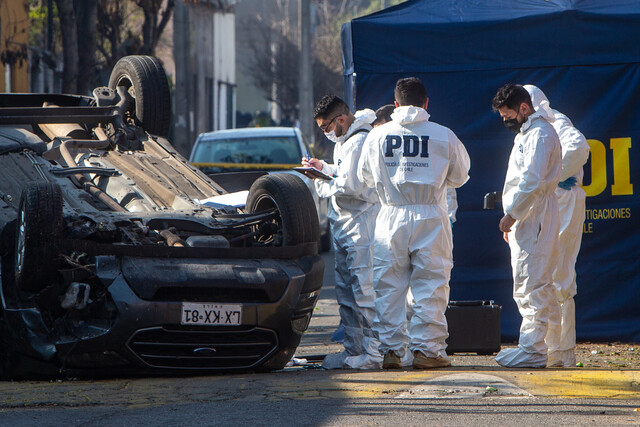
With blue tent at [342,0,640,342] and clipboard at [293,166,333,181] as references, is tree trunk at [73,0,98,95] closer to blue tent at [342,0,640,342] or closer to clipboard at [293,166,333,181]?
blue tent at [342,0,640,342]

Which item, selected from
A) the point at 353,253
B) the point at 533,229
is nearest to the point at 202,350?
the point at 353,253

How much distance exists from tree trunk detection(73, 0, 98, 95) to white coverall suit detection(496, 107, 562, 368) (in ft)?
33.8

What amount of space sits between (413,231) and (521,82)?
2634mm

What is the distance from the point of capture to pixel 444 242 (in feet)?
23.0

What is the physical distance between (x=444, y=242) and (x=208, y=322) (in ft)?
5.65

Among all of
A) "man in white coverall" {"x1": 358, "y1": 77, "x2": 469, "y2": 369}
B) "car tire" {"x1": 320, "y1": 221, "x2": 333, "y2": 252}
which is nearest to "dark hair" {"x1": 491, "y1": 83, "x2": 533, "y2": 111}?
"man in white coverall" {"x1": 358, "y1": 77, "x2": 469, "y2": 369}

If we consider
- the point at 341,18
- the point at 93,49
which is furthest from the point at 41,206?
the point at 341,18

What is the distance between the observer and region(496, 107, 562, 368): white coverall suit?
23.4 feet

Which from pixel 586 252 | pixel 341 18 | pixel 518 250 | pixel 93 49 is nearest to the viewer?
pixel 518 250

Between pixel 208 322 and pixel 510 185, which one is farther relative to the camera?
pixel 510 185

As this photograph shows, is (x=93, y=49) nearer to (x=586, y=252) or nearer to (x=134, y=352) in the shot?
(x=586, y=252)

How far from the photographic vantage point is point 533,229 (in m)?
7.19

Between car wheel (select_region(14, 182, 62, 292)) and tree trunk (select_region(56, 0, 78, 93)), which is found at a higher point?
tree trunk (select_region(56, 0, 78, 93))

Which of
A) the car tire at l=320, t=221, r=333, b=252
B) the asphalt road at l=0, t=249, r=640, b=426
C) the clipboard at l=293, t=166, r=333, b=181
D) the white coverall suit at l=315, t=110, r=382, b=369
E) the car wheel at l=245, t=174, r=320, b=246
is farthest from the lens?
the car tire at l=320, t=221, r=333, b=252
